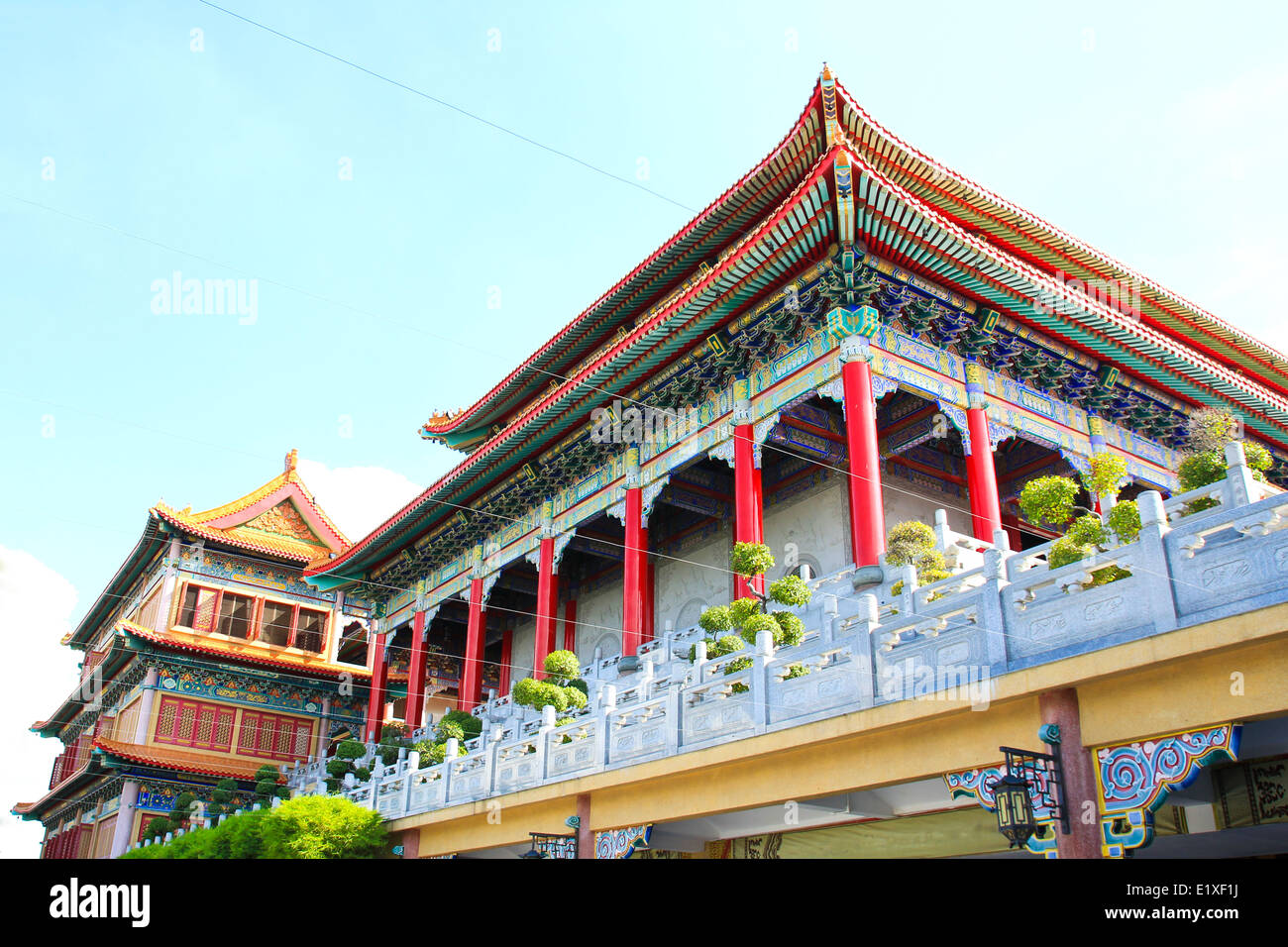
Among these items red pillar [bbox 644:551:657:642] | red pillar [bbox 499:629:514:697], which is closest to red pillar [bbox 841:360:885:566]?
red pillar [bbox 644:551:657:642]

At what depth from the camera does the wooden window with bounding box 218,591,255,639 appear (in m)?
35.0

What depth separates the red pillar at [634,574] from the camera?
1930 centimetres

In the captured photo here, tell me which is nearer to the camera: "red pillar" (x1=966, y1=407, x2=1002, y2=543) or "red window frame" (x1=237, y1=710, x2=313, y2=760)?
"red pillar" (x1=966, y1=407, x2=1002, y2=543)

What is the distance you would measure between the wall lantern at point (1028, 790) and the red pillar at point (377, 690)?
22.0 meters

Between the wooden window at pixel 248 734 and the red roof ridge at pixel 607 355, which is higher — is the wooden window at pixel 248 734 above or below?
below

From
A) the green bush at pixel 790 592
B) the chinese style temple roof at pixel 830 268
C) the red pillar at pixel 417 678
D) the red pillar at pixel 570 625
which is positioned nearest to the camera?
the green bush at pixel 790 592

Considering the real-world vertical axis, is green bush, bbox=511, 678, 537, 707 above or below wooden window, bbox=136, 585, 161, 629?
below

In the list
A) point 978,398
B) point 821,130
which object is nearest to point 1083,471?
point 978,398

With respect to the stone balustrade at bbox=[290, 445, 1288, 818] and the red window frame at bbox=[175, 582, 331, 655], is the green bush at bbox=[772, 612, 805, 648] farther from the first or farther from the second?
the red window frame at bbox=[175, 582, 331, 655]

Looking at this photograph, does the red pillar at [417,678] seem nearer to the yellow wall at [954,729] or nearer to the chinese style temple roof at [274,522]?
the chinese style temple roof at [274,522]

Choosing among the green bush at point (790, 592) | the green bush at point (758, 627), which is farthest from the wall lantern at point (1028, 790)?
the green bush at point (790, 592)

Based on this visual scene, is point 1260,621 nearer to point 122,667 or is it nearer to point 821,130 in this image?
point 821,130

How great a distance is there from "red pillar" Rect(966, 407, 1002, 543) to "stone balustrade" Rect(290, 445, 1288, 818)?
331 centimetres
